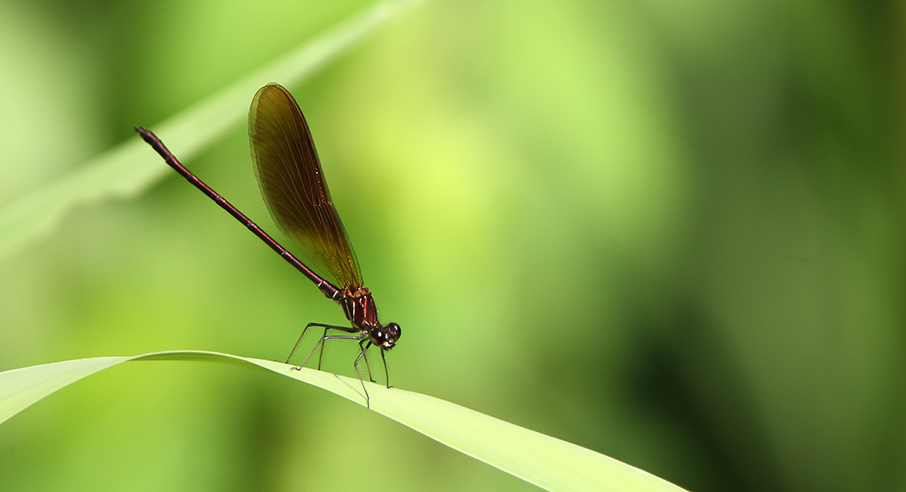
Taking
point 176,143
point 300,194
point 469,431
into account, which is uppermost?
point 176,143

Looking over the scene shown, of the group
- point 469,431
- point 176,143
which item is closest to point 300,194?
point 176,143

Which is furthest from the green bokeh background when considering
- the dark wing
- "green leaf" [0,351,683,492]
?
"green leaf" [0,351,683,492]

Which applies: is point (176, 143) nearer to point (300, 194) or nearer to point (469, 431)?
point (300, 194)

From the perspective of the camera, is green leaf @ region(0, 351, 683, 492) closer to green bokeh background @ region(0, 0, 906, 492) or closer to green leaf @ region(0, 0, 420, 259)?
green leaf @ region(0, 0, 420, 259)

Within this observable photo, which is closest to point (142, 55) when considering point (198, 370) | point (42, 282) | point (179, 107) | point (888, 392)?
point (179, 107)

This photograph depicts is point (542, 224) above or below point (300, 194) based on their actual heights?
below

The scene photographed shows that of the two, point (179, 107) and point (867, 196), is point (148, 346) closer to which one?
point (179, 107)

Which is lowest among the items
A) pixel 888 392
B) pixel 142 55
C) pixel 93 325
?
pixel 888 392
